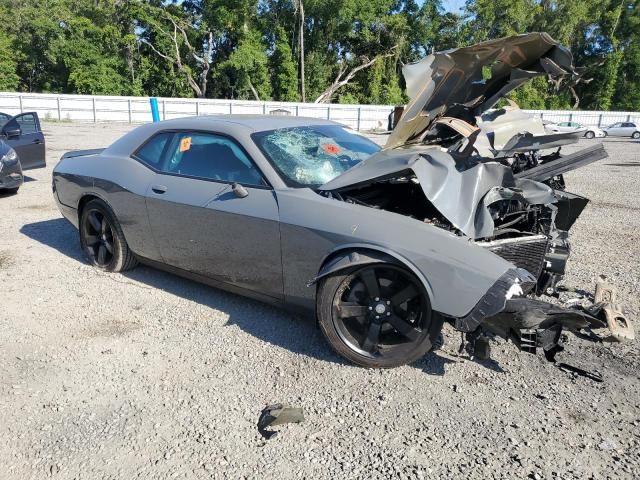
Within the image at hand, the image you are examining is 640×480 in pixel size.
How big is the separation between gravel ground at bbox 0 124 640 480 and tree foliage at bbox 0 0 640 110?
4086 centimetres

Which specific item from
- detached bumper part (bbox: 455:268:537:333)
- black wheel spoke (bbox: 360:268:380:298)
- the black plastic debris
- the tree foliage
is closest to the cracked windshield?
black wheel spoke (bbox: 360:268:380:298)

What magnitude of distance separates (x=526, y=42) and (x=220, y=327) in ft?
9.59

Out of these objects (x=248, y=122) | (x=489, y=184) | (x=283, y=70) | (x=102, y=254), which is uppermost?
(x=283, y=70)

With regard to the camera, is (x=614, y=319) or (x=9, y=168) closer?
(x=614, y=319)

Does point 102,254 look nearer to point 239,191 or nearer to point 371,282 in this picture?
point 239,191

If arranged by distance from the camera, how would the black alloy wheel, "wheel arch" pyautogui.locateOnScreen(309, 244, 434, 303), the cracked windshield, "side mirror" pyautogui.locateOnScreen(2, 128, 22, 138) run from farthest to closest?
"side mirror" pyautogui.locateOnScreen(2, 128, 22, 138) < the black alloy wheel < the cracked windshield < "wheel arch" pyautogui.locateOnScreen(309, 244, 434, 303)

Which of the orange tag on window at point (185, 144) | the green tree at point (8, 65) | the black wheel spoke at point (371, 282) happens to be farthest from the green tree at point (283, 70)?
the black wheel spoke at point (371, 282)

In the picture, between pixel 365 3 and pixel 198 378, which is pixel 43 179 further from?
pixel 365 3

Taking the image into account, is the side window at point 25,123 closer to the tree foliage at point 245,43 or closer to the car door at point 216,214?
the car door at point 216,214

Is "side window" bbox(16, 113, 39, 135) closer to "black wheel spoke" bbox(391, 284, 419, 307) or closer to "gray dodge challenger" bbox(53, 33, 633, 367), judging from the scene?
"gray dodge challenger" bbox(53, 33, 633, 367)

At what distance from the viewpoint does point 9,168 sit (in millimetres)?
8055

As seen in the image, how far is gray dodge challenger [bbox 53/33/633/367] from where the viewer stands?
9.68 feet

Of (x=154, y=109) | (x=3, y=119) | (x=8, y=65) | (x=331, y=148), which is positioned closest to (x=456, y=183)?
(x=331, y=148)

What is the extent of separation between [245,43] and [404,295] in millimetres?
43375
